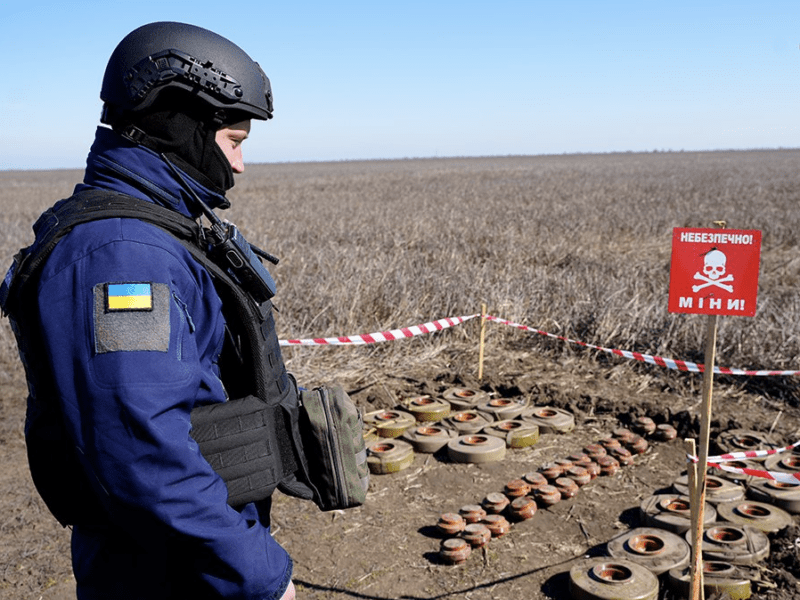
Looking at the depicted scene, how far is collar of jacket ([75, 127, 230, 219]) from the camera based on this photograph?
185cm

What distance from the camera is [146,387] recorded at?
153cm

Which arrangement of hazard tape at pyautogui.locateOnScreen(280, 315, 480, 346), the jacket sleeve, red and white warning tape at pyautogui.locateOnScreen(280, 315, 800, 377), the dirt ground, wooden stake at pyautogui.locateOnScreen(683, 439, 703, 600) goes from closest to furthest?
the jacket sleeve → wooden stake at pyautogui.locateOnScreen(683, 439, 703, 600) → the dirt ground → red and white warning tape at pyautogui.locateOnScreen(280, 315, 800, 377) → hazard tape at pyautogui.locateOnScreen(280, 315, 480, 346)

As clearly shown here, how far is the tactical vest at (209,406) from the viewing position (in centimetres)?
170

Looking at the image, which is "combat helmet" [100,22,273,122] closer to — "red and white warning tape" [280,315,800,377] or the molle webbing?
the molle webbing

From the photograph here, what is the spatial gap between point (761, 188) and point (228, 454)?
3055 cm

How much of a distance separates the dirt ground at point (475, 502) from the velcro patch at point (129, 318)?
2.63 metres

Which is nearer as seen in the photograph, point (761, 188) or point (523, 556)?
point (523, 556)

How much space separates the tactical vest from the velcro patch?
20cm

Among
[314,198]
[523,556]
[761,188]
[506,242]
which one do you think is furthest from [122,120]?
[761,188]

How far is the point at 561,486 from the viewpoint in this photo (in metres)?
4.82

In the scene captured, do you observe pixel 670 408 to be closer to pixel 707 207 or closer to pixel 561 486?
pixel 561 486

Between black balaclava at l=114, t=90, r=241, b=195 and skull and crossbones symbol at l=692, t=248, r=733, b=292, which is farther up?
black balaclava at l=114, t=90, r=241, b=195

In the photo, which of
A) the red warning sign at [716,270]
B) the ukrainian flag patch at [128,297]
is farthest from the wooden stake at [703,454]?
the ukrainian flag patch at [128,297]

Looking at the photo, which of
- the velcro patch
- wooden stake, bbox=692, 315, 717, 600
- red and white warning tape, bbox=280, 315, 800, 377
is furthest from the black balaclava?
red and white warning tape, bbox=280, 315, 800, 377
